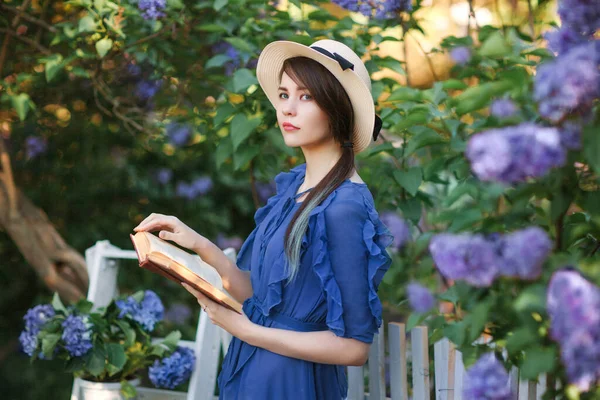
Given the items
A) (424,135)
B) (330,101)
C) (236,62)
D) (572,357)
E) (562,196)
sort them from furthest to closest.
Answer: (236,62)
(424,135)
(330,101)
(562,196)
(572,357)

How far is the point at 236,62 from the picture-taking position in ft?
9.05

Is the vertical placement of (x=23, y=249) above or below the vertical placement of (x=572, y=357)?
above

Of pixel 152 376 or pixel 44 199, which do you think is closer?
pixel 152 376

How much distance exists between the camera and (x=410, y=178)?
228 cm

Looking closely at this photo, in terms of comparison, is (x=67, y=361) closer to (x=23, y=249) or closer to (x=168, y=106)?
(x=23, y=249)

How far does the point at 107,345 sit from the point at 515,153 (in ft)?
5.87

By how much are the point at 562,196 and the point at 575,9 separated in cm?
28

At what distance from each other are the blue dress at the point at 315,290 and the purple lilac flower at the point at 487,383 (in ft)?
1.67

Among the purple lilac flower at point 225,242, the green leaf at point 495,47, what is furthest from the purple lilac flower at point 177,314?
the green leaf at point 495,47

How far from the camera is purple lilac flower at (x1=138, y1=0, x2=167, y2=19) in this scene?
2.59 metres

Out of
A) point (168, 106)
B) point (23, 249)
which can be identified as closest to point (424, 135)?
point (168, 106)

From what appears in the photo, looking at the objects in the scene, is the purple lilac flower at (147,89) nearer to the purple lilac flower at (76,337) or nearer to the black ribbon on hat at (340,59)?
the purple lilac flower at (76,337)

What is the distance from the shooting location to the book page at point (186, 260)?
5.32 feet

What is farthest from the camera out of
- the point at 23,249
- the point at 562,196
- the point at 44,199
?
the point at 44,199
